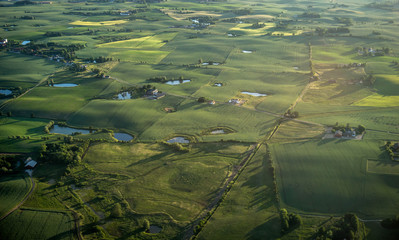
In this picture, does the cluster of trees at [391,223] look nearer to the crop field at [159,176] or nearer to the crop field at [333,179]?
the crop field at [333,179]

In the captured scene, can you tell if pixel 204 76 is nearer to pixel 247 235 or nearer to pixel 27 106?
pixel 27 106

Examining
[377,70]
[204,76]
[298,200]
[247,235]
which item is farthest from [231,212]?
[377,70]

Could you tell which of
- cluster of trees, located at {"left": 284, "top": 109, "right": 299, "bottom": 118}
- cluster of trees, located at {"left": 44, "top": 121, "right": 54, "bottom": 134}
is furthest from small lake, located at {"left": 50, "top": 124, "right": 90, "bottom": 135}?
cluster of trees, located at {"left": 284, "top": 109, "right": 299, "bottom": 118}

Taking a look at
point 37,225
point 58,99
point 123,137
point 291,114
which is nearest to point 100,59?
point 58,99

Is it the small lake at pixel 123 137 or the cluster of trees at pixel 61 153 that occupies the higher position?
the cluster of trees at pixel 61 153

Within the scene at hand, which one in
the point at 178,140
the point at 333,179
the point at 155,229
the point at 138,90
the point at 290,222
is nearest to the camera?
the point at 290,222

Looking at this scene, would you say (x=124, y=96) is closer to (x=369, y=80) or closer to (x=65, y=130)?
(x=65, y=130)

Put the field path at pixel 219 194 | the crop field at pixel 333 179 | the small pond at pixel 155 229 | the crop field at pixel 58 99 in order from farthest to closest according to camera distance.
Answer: the crop field at pixel 58 99 < the crop field at pixel 333 179 < the small pond at pixel 155 229 < the field path at pixel 219 194

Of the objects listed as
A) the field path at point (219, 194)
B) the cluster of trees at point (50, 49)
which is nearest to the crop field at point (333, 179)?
the field path at point (219, 194)
